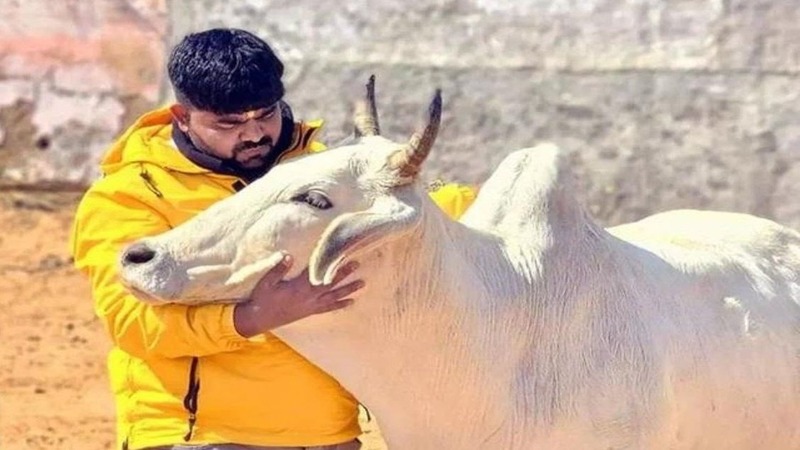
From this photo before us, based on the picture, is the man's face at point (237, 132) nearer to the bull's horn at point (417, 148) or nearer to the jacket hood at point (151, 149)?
the jacket hood at point (151, 149)

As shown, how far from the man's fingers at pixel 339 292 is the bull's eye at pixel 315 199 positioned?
19 centimetres

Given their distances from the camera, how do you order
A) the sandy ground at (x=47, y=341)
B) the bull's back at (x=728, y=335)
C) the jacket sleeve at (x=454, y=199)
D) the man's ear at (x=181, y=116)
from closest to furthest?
the man's ear at (x=181, y=116) → the bull's back at (x=728, y=335) → the jacket sleeve at (x=454, y=199) → the sandy ground at (x=47, y=341)

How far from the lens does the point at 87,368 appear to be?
905 cm

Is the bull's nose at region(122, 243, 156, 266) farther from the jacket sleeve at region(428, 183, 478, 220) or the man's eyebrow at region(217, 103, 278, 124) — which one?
the jacket sleeve at region(428, 183, 478, 220)

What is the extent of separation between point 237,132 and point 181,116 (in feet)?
0.59

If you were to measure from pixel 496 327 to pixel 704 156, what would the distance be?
17.1 feet

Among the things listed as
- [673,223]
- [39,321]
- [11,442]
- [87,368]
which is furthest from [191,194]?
[39,321]

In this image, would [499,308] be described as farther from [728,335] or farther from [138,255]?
[138,255]

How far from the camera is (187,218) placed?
4844 millimetres

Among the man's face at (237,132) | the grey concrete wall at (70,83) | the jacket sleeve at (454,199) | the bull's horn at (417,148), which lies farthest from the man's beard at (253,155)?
the grey concrete wall at (70,83)

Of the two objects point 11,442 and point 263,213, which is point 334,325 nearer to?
point 263,213

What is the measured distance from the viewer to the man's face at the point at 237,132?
4.82 m

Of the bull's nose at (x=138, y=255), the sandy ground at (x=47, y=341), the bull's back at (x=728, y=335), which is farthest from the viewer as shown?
the sandy ground at (x=47, y=341)

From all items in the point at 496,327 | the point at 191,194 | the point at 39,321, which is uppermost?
the point at 191,194
